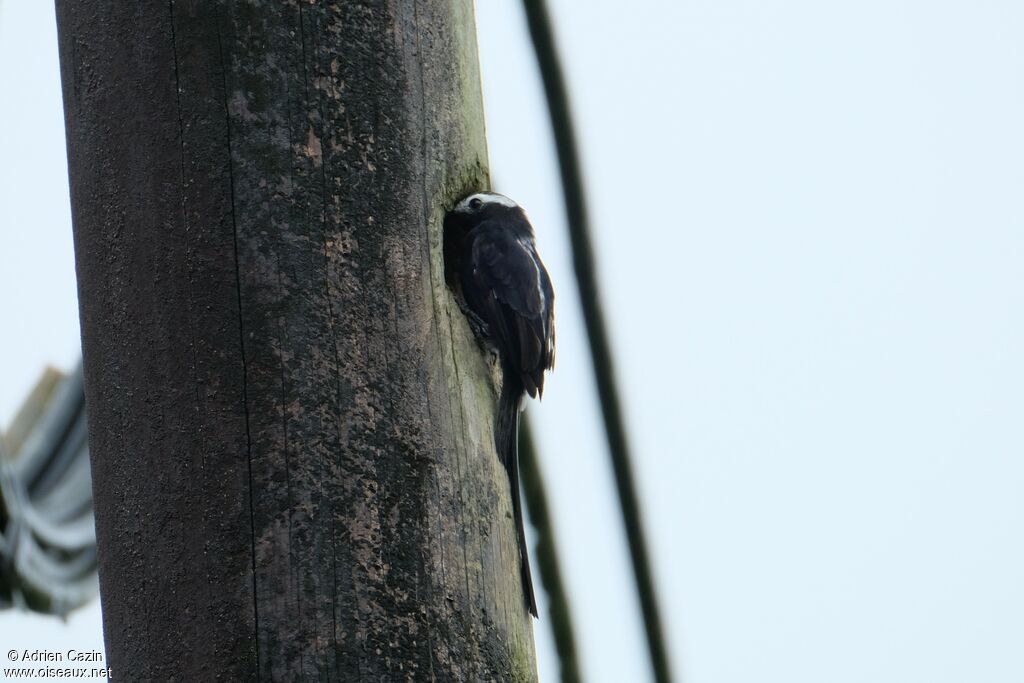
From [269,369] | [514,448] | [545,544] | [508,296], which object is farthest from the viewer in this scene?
[508,296]

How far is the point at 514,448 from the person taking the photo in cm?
191

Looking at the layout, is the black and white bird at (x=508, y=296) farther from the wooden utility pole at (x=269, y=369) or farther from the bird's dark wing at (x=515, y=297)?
the wooden utility pole at (x=269, y=369)

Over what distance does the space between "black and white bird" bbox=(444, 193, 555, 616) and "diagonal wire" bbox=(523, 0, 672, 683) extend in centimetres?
13

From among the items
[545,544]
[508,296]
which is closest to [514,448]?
[545,544]

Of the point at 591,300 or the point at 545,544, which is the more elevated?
the point at 591,300

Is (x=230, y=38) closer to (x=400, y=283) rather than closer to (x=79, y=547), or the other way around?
(x=400, y=283)

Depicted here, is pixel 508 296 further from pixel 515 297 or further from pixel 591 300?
pixel 591 300

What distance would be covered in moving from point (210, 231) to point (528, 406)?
85cm

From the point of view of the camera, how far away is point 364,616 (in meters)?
1.41

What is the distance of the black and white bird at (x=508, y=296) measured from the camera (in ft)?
6.21

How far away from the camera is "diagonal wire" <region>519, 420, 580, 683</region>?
2.18 m

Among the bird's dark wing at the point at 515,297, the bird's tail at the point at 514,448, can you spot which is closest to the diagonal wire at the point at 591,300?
the bird's dark wing at the point at 515,297

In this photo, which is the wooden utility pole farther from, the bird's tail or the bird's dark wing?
the bird's dark wing

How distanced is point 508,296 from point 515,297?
0.05 metres
